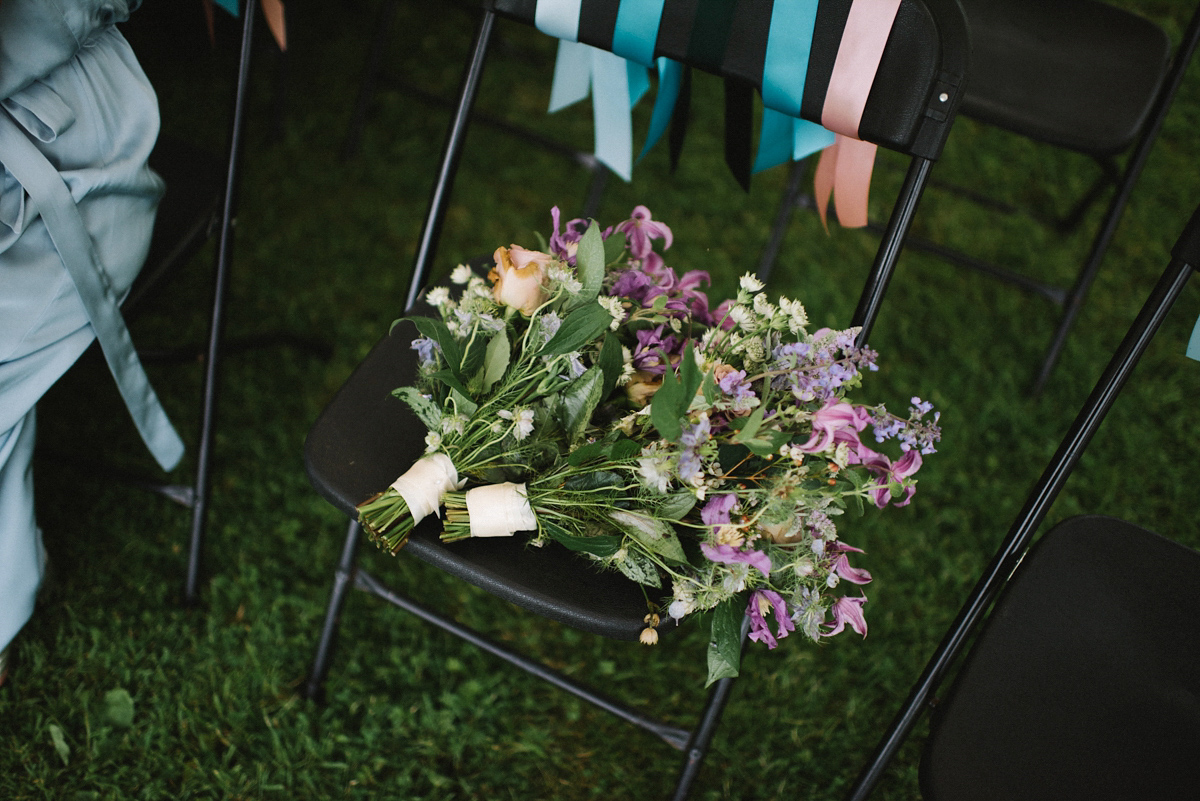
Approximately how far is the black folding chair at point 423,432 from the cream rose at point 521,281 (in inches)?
9.2

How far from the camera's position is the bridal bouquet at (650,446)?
2.74ft

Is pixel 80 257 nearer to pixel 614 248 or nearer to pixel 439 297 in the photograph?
pixel 439 297

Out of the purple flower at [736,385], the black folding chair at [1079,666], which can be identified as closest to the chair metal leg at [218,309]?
the purple flower at [736,385]

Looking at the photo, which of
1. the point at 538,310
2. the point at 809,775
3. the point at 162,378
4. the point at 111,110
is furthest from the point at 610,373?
the point at 162,378

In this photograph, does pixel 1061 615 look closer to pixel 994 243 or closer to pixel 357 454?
pixel 357 454

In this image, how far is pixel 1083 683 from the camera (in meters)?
0.99

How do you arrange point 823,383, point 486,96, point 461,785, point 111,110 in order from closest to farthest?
point 823,383 → point 111,110 → point 461,785 → point 486,96

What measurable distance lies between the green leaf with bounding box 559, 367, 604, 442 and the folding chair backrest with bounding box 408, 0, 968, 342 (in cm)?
36

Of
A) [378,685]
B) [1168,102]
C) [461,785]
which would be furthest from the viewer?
[1168,102]

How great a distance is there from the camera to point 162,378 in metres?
1.76

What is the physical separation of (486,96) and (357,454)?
1.73 metres

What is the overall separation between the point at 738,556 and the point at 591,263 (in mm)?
325

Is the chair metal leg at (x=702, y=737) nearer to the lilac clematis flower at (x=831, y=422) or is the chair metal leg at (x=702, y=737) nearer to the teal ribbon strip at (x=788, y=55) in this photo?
the lilac clematis flower at (x=831, y=422)

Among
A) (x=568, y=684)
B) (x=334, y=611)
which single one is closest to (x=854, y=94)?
(x=568, y=684)
